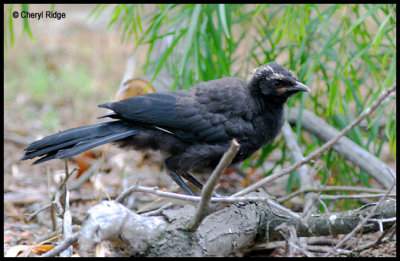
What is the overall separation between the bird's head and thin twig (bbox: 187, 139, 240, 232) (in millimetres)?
1326

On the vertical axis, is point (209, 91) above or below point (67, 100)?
above

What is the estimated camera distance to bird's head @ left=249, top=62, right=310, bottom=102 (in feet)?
11.1

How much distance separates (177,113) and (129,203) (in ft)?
4.61

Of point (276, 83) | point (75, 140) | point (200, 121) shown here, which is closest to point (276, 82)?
point (276, 83)

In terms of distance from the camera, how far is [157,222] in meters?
2.53

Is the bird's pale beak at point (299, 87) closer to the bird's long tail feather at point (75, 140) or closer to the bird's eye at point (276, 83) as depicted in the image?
the bird's eye at point (276, 83)

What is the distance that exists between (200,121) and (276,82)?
0.61 metres

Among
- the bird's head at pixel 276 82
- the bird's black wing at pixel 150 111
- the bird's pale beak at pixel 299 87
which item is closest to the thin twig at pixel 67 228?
the bird's black wing at pixel 150 111

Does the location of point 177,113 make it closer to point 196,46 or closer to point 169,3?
point 196,46

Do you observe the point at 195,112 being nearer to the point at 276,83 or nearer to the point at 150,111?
the point at 150,111

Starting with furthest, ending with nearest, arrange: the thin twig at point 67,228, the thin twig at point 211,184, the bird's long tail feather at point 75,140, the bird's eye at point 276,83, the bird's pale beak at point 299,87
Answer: the bird's eye at point 276,83
the bird's pale beak at point 299,87
the bird's long tail feather at point 75,140
the thin twig at point 67,228
the thin twig at point 211,184

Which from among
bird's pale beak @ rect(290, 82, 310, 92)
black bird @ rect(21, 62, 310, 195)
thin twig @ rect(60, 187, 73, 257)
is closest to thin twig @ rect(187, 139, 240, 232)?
thin twig @ rect(60, 187, 73, 257)

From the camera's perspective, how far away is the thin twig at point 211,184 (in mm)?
1982

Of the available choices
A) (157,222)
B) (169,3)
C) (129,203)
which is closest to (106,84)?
(129,203)
